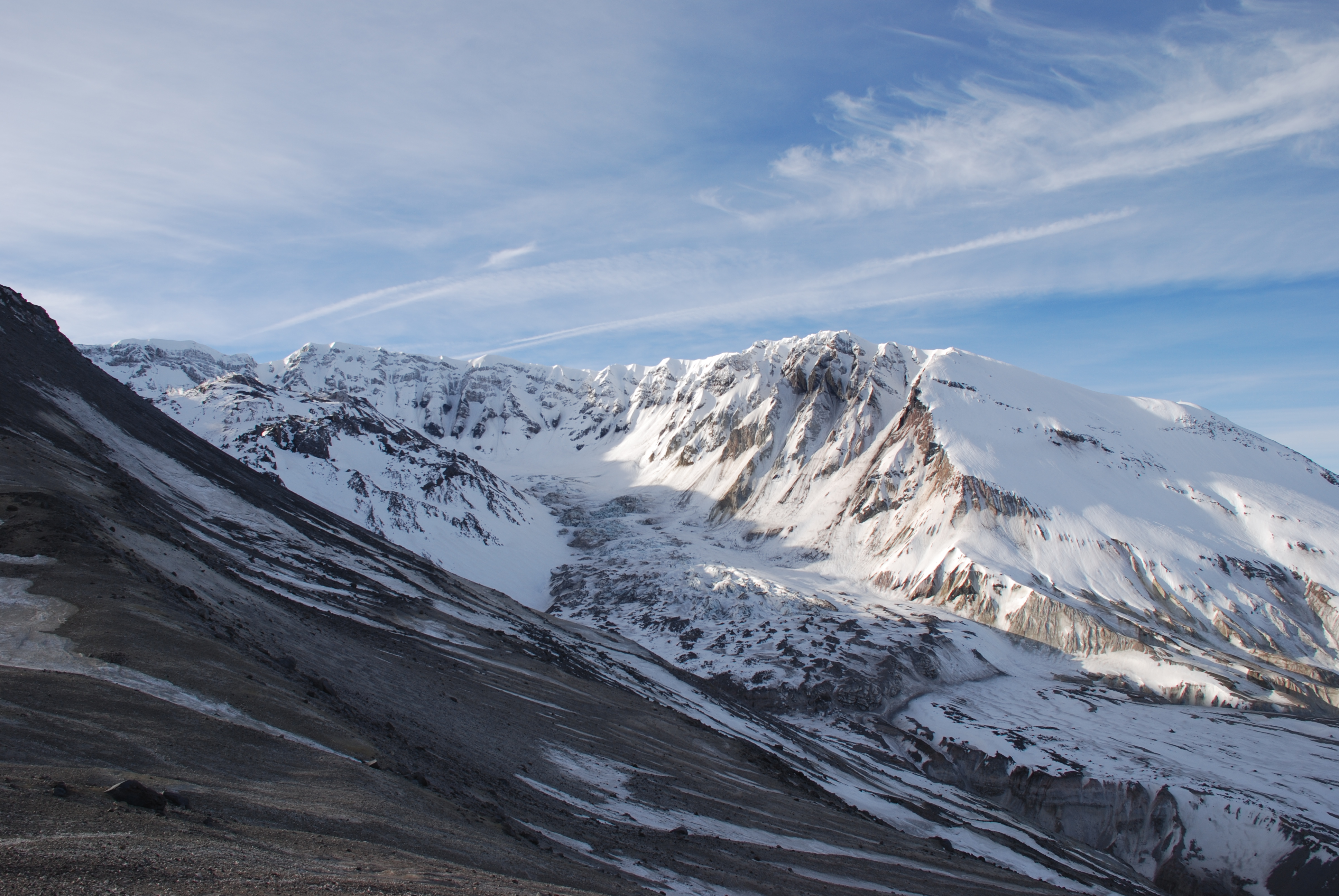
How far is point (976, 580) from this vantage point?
7012 cm

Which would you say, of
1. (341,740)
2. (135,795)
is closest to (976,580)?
(341,740)

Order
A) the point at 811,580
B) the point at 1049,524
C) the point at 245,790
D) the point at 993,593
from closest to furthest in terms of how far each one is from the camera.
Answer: the point at 245,790 → the point at 993,593 → the point at 1049,524 → the point at 811,580

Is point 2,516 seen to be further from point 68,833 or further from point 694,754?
point 694,754

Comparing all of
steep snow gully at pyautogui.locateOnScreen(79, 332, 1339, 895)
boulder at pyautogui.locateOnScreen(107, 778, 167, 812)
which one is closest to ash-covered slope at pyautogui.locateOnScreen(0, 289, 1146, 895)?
boulder at pyautogui.locateOnScreen(107, 778, 167, 812)

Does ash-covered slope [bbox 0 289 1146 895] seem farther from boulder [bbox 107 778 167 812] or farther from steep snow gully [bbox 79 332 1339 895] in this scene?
steep snow gully [bbox 79 332 1339 895]

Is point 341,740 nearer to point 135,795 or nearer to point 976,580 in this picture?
point 135,795

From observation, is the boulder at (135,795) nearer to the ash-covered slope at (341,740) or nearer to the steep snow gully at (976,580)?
the ash-covered slope at (341,740)

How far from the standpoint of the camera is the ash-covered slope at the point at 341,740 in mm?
10453

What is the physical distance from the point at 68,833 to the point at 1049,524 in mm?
79129

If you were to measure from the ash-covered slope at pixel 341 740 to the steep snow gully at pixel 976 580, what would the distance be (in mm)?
6041

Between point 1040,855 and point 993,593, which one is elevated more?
point 993,593

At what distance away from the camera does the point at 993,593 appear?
6850 cm

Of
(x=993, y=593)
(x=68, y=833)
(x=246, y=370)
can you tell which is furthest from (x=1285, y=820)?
(x=246, y=370)

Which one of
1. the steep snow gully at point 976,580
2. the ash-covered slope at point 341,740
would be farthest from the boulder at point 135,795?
the steep snow gully at point 976,580
